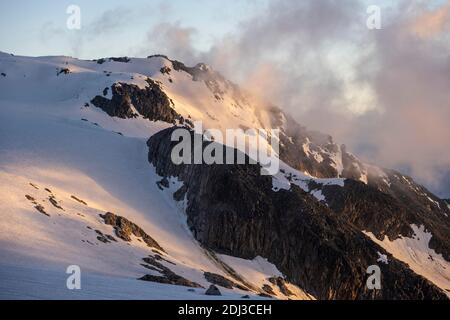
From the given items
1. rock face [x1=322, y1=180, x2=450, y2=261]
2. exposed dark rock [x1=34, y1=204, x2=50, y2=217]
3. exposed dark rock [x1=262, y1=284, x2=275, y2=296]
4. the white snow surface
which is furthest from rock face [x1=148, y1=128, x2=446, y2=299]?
exposed dark rock [x1=34, y1=204, x2=50, y2=217]

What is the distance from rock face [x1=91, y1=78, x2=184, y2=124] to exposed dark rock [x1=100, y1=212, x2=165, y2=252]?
2893 inches

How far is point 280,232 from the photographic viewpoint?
4343 inches

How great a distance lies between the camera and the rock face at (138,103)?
15538 cm

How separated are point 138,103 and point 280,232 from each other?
239ft

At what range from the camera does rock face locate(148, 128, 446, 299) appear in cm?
A: 10425

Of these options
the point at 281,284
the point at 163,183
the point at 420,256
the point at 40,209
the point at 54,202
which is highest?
the point at 163,183

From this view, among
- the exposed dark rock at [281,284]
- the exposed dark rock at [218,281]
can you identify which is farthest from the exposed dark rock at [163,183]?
the exposed dark rock at [218,281]

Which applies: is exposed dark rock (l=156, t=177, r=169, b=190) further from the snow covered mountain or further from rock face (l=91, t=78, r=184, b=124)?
rock face (l=91, t=78, r=184, b=124)

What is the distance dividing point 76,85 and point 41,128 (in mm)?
58537

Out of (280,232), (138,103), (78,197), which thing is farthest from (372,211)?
(78,197)

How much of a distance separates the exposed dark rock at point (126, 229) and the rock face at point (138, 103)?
73486 mm

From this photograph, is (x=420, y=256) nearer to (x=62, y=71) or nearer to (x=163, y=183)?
(x=163, y=183)

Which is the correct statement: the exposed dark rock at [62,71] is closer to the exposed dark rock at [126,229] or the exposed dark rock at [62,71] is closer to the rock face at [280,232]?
the rock face at [280,232]
